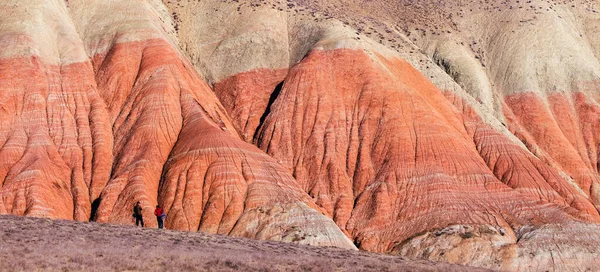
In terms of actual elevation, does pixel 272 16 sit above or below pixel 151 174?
above

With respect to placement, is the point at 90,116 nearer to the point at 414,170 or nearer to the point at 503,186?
the point at 414,170

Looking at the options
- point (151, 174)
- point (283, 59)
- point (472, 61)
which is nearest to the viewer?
point (151, 174)

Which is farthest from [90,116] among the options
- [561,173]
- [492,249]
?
[561,173]

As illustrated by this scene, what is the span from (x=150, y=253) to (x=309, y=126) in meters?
40.1

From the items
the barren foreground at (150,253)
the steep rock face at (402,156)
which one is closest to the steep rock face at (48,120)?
the steep rock face at (402,156)

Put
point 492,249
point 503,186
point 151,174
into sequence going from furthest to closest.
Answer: point 503,186 < point 151,174 < point 492,249

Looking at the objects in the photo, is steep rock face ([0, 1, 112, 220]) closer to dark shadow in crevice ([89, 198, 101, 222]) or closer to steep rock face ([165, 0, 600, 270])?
dark shadow in crevice ([89, 198, 101, 222])

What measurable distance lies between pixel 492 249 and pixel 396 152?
13.0 m

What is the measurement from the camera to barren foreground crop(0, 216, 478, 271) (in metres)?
25.6

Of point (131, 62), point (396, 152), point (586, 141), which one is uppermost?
point (131, 62)

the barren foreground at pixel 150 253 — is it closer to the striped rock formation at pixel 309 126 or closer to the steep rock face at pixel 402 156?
the striped rock formation at pixel 309 126

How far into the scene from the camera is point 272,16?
269 ft

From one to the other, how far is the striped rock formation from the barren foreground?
17165 millimetres

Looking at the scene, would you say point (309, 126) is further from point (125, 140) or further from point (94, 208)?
point (94, 208)
